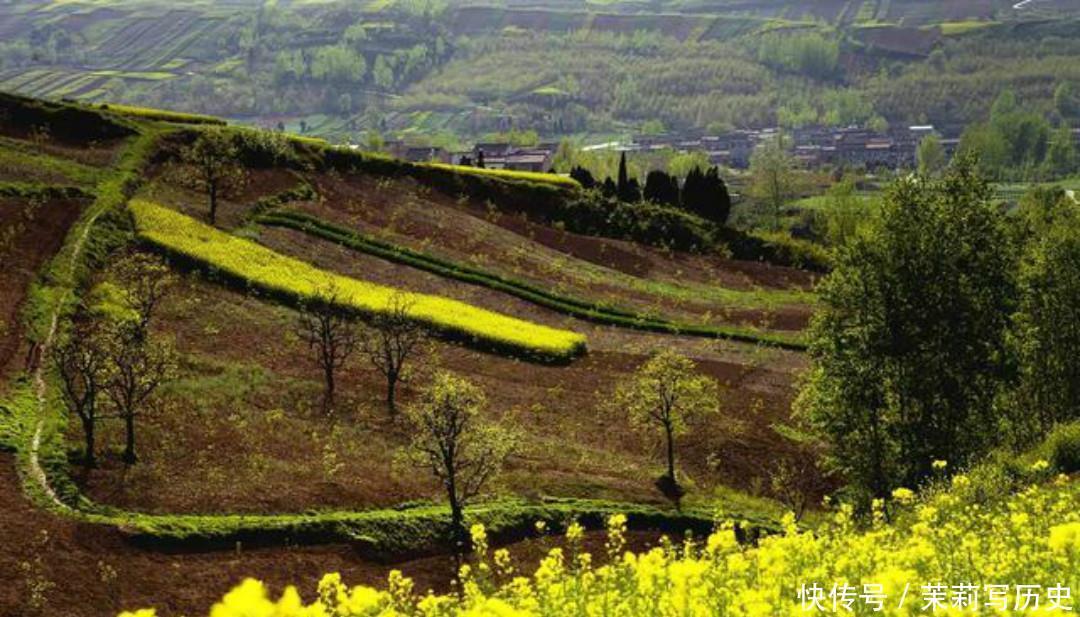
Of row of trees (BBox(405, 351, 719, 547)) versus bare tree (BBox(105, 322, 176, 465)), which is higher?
bare tree (BBox(105, 322, 176, 465))

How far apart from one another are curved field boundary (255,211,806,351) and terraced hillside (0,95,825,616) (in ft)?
0.84

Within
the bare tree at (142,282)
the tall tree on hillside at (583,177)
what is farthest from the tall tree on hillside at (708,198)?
the bare tree at (142,282)

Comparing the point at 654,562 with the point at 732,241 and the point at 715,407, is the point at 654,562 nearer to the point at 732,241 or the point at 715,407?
the point at 715,407

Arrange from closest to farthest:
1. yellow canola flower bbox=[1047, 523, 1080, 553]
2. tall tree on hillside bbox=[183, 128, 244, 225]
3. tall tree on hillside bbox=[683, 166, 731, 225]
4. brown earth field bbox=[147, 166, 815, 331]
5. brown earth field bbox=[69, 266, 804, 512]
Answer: yellow canola flower bbox=[1047, 523, 1080, 553] < brown earth field bbox=[69, 266, 804, 512] < tall tree on hillside bbox=[183, 128, 244, 225] < brown earth field bbox=[147, 166, 815, 331] < tall tree on hillside bbox=[683, 166, 731, 225]

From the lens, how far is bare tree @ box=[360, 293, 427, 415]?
4488 cm

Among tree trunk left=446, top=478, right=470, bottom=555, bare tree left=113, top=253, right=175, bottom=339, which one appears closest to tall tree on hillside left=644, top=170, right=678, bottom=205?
bare tree left=113, top=253, right=175, bottom=339

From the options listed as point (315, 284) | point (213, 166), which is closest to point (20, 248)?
point (315, 284)

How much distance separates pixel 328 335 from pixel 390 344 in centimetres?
455

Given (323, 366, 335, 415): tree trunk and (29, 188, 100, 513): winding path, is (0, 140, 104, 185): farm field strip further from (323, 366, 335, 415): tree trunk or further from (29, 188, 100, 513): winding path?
(323, 366, 335, 415): tree trunk

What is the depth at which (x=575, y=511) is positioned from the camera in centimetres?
3694

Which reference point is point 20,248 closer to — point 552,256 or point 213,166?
point 213,166

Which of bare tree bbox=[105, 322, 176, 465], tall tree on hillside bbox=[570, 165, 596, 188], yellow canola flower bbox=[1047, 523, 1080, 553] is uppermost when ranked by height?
tall tree on hillside bbox=[570, 165, 596, 188]

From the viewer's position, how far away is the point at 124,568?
2884 centimetres

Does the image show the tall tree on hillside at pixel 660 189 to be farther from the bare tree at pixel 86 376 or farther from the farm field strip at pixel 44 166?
the bare tree at pixel 86 376
